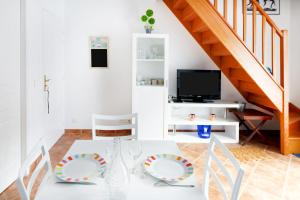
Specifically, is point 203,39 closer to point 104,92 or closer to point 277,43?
point 277,43

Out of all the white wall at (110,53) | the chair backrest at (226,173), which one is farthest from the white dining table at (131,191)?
the white wall at (110,53)

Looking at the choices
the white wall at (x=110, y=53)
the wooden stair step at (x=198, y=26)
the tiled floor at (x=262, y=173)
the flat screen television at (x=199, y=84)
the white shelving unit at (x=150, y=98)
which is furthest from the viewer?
the white wall at (x=110, y=53)

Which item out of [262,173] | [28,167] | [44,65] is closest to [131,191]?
[28,167]

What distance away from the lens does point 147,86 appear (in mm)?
4504

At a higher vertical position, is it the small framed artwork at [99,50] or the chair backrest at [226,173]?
the small framed artwork at [99,50]

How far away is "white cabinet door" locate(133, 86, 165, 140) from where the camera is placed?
451 centimetres

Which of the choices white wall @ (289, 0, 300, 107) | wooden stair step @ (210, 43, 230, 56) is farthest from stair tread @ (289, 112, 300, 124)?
wooden stair step @ (210, 43, 230, 56)

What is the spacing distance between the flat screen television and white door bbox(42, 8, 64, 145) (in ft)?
6.57

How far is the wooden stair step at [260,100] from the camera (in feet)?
13.6

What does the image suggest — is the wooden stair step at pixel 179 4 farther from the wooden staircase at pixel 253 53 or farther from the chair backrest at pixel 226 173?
the chair backrest at pixel 226 173

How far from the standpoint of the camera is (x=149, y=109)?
451 centimetres

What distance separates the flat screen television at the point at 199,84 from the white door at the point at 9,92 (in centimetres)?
264

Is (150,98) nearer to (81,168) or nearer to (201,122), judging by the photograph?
(201,122)

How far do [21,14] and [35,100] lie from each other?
104 cm
